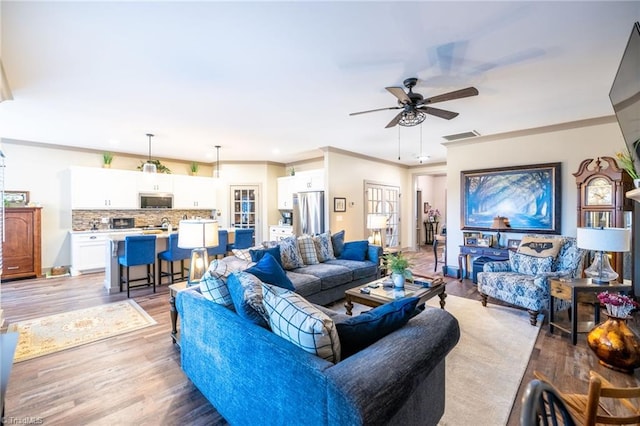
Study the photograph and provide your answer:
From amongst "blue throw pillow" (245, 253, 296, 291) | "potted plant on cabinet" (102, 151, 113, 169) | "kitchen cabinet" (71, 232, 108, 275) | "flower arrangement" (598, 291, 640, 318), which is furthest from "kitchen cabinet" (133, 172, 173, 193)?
"flower arrangement" (598, 291, 640, 318)

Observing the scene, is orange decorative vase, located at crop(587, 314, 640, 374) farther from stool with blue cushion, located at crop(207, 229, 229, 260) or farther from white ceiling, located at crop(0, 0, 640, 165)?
stool with blue cushion, located at crop(207, 229, 229, 260)

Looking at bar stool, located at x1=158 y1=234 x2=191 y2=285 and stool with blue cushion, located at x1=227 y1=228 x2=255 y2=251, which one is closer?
bar stool, located at x1=158 y1=234 x2=191 y2=285

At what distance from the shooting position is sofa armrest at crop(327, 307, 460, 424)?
3.41ft

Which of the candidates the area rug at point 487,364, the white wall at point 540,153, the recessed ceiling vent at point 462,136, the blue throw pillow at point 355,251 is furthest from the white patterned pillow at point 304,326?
the white wall at point 540,153

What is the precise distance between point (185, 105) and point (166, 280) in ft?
10.4

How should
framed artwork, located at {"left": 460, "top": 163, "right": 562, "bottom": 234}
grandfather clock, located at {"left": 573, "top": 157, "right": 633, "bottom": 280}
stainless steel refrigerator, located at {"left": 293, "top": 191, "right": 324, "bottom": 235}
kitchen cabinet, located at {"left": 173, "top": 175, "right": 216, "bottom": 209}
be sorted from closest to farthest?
1. grandfather clock, located at {"left": 573, "top": 157, "right": 633, "bottom": 280}
2. framed artwork, located at {"left": 460, "top": 163, "right": 562, "bottom": 234}
3. stainless steel refrigerator, located at {"left": 293, "top": 191, "right": 324, "bottom": 235}
4. kitchen cabinet, located at {"left": 173, "top": 175, "right": 216, "bottom": 209}

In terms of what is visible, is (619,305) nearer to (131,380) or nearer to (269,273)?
(269,273)

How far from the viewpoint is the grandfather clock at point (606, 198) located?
3.81m

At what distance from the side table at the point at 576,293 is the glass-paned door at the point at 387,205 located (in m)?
4.41

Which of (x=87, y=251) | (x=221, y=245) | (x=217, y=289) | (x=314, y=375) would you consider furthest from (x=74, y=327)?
(x=314, y=375)

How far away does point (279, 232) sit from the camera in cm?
754

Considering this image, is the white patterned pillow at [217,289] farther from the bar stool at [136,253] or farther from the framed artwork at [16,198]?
the framed artwork at [16,198]

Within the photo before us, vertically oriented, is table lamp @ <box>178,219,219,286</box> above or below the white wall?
below

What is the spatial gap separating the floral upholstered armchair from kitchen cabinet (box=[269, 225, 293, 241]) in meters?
4.48
